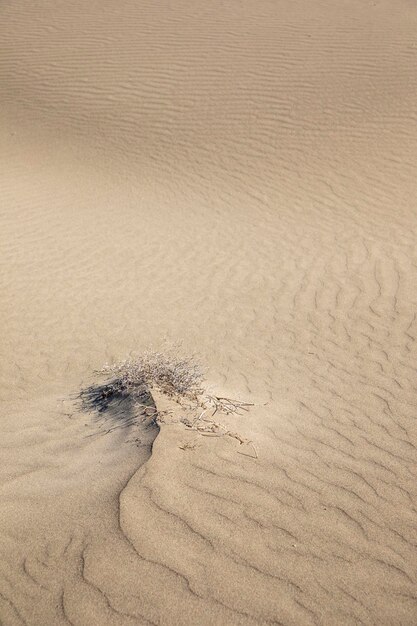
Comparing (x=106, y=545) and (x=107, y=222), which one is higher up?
(x=107, y=222)

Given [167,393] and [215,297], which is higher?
[215,297]

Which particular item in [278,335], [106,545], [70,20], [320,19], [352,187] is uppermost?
[320,19]

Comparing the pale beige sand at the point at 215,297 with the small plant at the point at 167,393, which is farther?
the small plant at the point at 167,393

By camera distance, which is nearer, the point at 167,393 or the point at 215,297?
the point at 167,393

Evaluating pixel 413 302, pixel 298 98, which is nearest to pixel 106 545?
pixel 413 302

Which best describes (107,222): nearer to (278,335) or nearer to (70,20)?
(278,335)

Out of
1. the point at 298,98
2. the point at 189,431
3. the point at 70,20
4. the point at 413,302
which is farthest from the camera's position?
the point at 70,20

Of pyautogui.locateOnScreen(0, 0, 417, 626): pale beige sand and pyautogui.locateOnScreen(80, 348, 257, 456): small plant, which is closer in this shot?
pyautogui.locateOnScreen(0, 0, 417, 626): pale beige sand

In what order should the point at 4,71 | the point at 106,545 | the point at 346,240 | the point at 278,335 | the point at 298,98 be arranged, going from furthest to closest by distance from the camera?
the point at 4,71 < the point at 298,98 < the point at 346,240 < the point at 278,335 < the point at 106,545
